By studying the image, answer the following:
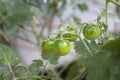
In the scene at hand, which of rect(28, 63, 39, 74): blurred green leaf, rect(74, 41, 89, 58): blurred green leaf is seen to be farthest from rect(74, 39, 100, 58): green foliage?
rect(28, 63, 39, 74): blurred green leaf

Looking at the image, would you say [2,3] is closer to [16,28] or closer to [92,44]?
[16,28]

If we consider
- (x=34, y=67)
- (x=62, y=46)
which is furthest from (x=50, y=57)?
(x=62, y=46)

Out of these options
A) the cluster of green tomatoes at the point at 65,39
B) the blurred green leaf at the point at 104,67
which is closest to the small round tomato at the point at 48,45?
the cluster of green tomatoes at the point at 65,39

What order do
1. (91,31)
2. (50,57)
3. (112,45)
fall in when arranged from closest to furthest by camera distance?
1. (112,45)
2. (91,31)
3. (50,57)

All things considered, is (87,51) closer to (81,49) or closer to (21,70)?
(81,49)

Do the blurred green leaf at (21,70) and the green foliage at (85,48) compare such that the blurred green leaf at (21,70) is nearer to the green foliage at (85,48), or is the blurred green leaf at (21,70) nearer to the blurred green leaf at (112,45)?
the green foliage at (85,48)

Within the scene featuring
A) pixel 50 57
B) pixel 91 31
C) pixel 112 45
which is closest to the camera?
pixel 112 45

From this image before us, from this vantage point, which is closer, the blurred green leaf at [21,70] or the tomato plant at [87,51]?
the tomato plant at [87,51]
